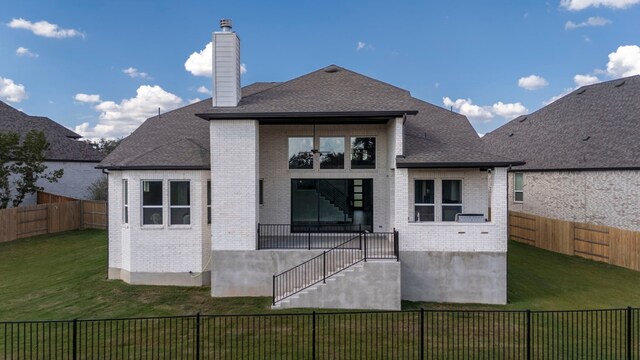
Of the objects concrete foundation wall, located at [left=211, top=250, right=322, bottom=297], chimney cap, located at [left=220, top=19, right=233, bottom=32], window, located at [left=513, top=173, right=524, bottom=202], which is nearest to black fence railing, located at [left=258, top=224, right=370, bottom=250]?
concrete foundation wall, located at [left=211, top=250, right=322, bottom=297]

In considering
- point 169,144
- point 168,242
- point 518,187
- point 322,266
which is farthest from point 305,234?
point 518,187

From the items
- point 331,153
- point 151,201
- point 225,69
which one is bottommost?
point 151,201

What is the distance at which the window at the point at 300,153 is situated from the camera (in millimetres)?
16188

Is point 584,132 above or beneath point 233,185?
above

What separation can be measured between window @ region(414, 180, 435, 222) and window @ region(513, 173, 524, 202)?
14.3 m

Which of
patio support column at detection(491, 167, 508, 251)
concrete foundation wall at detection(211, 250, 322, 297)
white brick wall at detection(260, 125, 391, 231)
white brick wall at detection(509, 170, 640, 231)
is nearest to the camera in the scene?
patio support column at detection(491, 167, 508, 251)

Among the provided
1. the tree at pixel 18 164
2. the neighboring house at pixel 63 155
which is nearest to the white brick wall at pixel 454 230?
the tree at pixel 18 164

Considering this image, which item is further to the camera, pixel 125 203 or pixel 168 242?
pixel 125 203

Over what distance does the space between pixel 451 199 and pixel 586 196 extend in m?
11.4

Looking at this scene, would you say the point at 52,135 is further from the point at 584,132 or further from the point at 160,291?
the point at 584,132

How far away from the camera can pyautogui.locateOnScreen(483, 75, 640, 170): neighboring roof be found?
70.3 feet

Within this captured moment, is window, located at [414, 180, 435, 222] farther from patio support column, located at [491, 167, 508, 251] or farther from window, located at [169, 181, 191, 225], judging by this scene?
window, located at [169, 181, 191, 225]

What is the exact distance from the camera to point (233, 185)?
43.9 ft

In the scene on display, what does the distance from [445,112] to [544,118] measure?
13993 millimetres
